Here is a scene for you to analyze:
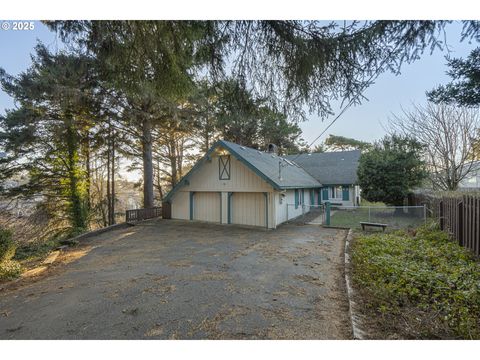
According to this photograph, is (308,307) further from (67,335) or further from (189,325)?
(67,335)

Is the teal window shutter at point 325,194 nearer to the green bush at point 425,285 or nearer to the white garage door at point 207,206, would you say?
the white garage door at point 207,206

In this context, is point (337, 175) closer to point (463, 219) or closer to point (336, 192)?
point (336, 192)

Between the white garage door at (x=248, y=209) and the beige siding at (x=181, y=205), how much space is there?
9.41ft

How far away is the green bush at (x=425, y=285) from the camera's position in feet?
8.05

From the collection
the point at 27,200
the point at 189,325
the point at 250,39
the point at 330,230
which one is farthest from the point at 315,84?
the point at 27,200

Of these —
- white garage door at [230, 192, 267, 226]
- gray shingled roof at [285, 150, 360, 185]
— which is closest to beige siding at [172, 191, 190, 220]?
white garage door at [230, 192, 267, 226]

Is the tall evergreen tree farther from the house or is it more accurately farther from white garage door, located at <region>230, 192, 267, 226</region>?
white garage door, located at <region>230, 192, 267, 226</region>

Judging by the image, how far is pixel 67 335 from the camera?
262cm

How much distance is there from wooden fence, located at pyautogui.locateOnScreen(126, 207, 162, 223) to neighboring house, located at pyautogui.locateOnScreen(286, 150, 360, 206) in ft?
40.6

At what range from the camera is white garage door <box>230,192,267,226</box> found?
996cm

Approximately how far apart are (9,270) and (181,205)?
7.56m

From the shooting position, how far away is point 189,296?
3.54m

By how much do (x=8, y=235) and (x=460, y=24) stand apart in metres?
9.40

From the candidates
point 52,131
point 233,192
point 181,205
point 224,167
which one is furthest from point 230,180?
point 52,131
